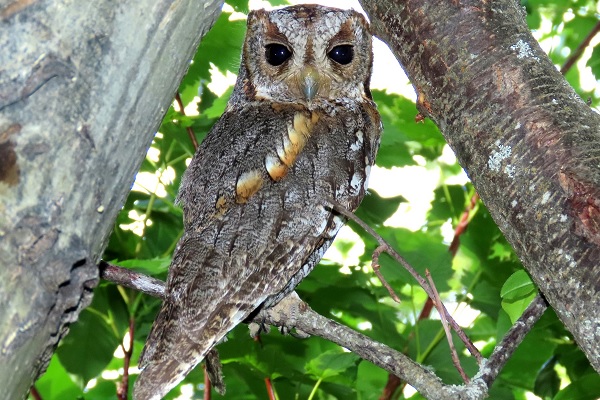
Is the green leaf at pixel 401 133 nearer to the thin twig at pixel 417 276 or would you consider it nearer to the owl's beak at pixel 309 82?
the owl's beak at pixel 309 82

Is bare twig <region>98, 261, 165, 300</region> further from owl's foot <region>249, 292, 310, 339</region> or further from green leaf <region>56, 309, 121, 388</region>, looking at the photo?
green leaf <region>56, 309, 121, 388</region>

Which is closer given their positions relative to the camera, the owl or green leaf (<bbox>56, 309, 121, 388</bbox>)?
the owl

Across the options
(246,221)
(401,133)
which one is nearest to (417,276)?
(246,221)

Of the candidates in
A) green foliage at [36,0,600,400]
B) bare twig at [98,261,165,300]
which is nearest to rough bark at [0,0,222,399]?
bare twig at [98,261,165,300]

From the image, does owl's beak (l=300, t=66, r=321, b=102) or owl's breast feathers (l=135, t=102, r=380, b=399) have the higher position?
owl's beak (l=300, t=66, r=321, b=102)

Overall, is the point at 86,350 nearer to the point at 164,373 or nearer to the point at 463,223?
the point at 164,373

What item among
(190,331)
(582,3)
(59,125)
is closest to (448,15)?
(190,331)

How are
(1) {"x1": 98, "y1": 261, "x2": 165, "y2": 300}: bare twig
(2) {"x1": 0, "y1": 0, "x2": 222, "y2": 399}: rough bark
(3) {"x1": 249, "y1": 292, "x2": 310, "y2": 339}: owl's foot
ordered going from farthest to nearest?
(3) {"x1": 249, "y1": 292, "x2": 310, "y2": 339}: owl's foot, (1) {"x1": 98, "y1": 261, "x2": 165, "y2": 300}: bare twig, (2) {"x1": 0, "y1": 0, "x2": 222, "y2": 399}: rough bark

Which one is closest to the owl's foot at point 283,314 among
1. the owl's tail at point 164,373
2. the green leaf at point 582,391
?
the owl's tail at point 164,373
